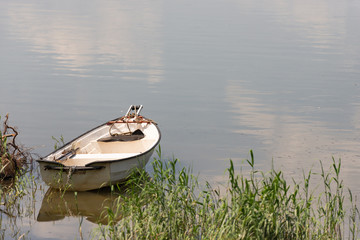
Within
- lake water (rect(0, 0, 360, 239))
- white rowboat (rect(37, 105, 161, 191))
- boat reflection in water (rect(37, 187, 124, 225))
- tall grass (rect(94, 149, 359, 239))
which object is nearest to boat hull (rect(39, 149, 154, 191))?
white rowboat (rect(37, 105, 161, 191))

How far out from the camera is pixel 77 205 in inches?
489

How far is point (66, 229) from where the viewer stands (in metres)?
11.2

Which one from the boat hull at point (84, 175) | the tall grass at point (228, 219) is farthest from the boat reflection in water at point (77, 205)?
the tall grass at point (228, 219)

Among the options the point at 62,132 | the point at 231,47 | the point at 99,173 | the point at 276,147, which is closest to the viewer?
the point at 99,173

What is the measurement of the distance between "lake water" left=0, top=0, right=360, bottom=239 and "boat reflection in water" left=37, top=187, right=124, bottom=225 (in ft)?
0.97

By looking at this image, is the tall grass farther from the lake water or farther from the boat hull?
the boat hull

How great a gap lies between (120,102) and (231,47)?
1615 cm

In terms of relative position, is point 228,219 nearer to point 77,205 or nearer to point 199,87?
point 77,205

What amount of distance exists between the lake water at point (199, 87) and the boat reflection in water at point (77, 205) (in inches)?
11.6

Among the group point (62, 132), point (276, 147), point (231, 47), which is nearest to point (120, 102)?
point (62, 132)

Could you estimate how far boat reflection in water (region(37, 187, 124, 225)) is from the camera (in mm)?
11891

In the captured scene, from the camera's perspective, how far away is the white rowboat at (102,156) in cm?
1247

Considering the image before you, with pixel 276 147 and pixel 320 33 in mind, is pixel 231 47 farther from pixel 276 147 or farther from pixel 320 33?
pixel 276 147

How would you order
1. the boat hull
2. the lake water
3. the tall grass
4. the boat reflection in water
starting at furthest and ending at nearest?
1. the lake water
2. the boat hull
3. the boat reflection in water
4. the tall grass
